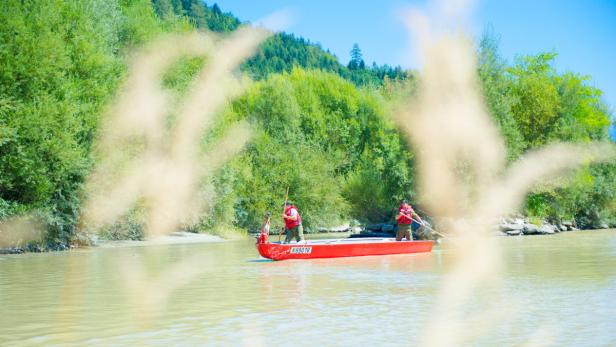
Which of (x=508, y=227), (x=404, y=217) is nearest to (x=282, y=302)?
(x=404, y=217)

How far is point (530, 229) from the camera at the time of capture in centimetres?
5247

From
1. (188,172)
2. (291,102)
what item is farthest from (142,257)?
(291,102)

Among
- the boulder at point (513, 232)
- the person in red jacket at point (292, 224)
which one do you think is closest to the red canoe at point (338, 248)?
the person in red jacket at point (292, 224)

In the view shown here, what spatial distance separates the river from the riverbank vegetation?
742cm

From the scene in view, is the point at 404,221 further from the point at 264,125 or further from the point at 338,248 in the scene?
the point at 264,125

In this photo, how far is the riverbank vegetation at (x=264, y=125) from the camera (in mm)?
34438

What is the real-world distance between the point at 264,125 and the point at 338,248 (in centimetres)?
3909

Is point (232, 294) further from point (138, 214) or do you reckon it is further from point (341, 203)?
point (341, 203)

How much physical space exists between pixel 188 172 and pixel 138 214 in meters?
5.58

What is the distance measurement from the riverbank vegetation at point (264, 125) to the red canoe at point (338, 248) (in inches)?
448

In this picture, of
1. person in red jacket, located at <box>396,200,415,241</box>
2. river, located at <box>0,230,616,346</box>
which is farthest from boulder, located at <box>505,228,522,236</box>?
river, located at <box>0,230,616,346</box>

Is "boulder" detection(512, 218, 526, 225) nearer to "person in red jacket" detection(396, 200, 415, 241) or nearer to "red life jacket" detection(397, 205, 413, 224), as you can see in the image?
"person in red jacket" detection(396, 200, 415, 241)

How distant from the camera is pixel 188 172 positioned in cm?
4731

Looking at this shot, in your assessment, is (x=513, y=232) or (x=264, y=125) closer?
(x=513, y=232)
